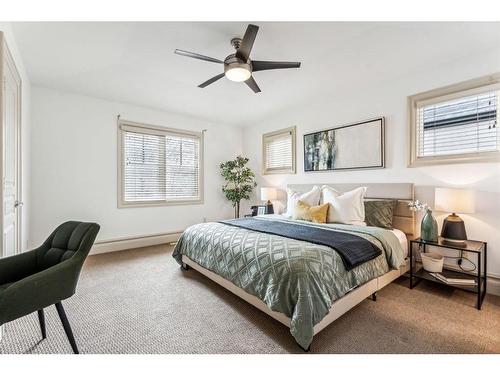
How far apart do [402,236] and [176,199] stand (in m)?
3.92

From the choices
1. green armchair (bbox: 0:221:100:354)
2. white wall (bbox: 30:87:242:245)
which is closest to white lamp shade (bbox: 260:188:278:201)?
white wall (bbox: 30:87:242:245)

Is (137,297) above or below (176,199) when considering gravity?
below

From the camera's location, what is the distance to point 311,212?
3.02 m

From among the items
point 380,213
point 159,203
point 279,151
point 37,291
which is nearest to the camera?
point 37,291

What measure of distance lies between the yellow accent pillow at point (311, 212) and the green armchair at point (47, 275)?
2335mm

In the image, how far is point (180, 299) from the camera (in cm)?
227

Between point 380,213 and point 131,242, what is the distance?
406 centimetres

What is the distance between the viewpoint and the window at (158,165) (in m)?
4.11

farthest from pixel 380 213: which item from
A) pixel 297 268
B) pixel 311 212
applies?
pixel 297 268

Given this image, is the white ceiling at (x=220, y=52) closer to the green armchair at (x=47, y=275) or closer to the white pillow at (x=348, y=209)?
the white pillow at (x=348, y=209)

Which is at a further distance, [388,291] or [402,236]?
[402,236]

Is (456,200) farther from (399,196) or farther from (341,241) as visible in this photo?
(341,241)
